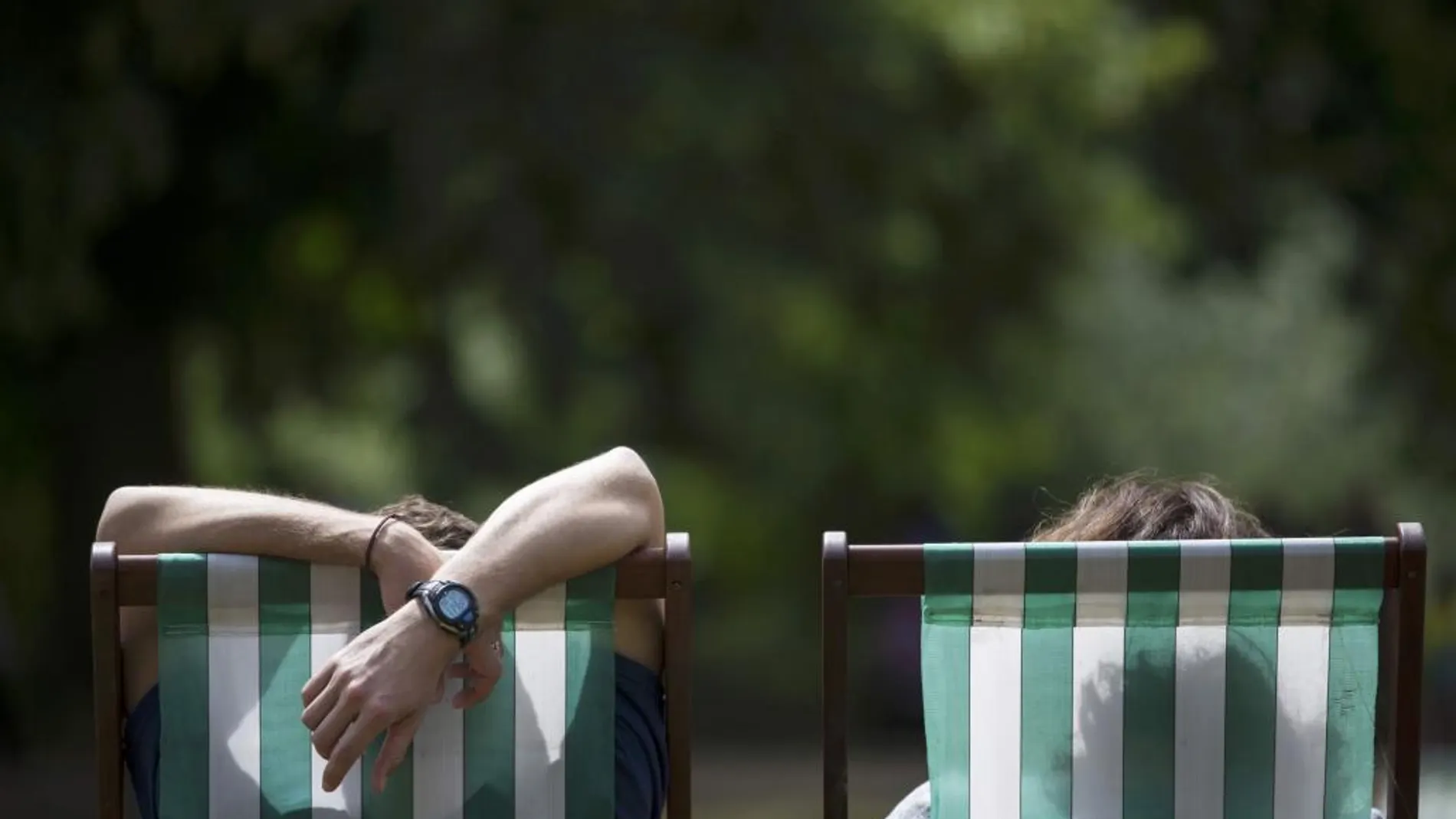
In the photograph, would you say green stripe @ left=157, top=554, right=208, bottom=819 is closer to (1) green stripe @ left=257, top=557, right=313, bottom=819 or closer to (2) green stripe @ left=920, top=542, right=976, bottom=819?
(1) green stripe @ left=257, top=557, right=313, bottom=819

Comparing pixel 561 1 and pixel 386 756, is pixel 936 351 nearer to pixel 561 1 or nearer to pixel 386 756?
pixel 561 1

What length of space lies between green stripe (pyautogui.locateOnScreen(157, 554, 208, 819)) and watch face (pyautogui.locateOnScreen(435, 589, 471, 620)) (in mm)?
370

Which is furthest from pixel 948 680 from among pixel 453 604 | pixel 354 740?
pixel 354 740

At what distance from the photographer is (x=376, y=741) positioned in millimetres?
2703

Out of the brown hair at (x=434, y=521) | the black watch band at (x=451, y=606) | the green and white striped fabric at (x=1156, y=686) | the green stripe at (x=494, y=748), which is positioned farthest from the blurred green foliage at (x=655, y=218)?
the green and white striped fabric at (x=1156, y=686)

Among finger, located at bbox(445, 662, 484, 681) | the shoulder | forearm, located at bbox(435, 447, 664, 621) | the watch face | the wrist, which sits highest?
forearm, located at bbox(435, 447, 664, 621)

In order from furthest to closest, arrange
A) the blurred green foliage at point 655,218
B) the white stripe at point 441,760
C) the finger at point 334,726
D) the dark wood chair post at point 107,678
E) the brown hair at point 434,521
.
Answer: the blurred green foliage at point 655,218 → the brown hair at point 434,521 → the white stripe at point 441,760 → the dark wood chair post at point 107,678 → the finger at point 334,726

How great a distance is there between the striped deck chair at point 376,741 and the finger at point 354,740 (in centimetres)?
18

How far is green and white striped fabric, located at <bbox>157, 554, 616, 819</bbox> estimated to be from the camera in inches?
106

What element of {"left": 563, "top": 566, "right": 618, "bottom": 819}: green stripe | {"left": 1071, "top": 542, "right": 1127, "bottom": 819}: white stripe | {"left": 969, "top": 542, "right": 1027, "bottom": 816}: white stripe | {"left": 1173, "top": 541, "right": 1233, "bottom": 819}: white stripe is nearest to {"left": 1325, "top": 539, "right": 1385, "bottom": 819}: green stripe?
{"left": 1173, "top": 541, "right": 1233, "bottom": 819}: white stripe

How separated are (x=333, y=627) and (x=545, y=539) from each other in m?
0.34

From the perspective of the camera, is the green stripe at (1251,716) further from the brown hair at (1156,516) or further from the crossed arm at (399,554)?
the crossed arm at (399,554)

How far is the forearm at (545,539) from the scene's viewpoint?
2605mm

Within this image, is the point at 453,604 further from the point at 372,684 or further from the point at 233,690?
the point at 233,690
